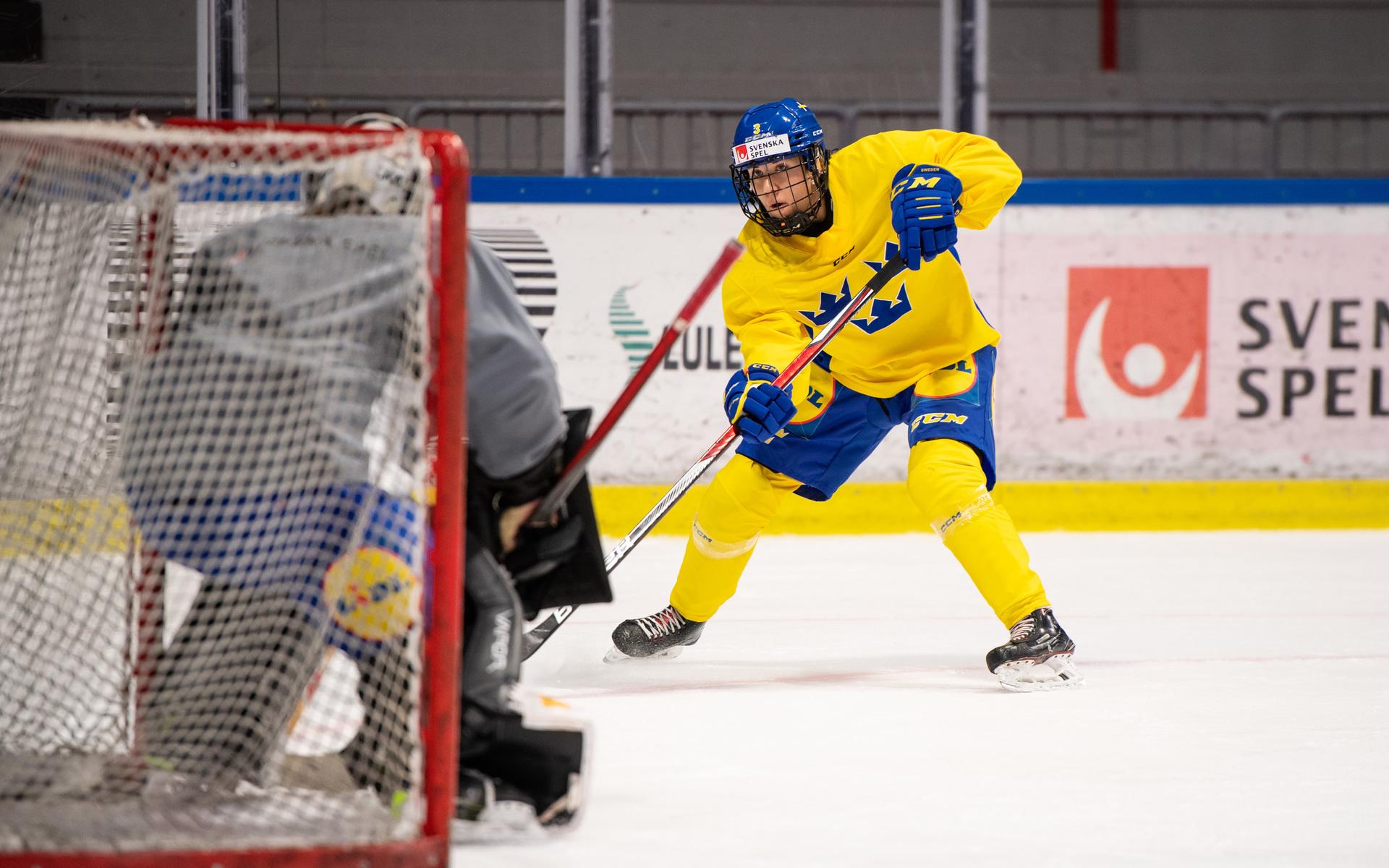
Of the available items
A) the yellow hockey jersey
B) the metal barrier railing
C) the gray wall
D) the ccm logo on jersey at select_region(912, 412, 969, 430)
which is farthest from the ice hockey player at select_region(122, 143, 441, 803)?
the gray wall

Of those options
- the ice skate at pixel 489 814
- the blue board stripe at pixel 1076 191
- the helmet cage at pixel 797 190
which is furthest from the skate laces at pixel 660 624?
the blue board stripe at pixel 1076 191

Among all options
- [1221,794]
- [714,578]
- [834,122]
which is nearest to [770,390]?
[714,578]

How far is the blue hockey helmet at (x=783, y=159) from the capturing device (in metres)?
2.56

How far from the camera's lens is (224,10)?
4246 millimetres

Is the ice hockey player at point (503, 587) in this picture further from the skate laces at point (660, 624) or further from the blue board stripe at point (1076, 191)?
the blue board stripe at point (1076, 191)

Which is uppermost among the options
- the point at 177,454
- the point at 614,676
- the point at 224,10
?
the point at 224,10

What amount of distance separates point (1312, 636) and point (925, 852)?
175cm

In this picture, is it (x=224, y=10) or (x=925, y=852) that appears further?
(x=224, y=10)

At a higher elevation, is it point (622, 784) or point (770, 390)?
point (770, 390)

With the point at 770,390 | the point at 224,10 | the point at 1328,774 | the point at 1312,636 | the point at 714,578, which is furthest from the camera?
the point at 224,10

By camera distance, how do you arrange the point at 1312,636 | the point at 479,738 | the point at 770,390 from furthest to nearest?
1. the point at 1312,636
2. the point at 770,390
3. the point at 479,738

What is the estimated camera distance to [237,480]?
158cm

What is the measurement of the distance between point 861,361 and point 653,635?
0.65m

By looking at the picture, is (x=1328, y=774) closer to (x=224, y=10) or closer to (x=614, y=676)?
(x=614, y=676)
